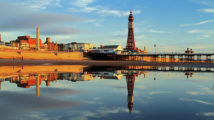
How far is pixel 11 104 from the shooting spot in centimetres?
654

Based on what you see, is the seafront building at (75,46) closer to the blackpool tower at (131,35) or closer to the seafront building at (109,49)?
the seafront building at (109,49)

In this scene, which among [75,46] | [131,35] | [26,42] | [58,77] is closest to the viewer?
[58,77]

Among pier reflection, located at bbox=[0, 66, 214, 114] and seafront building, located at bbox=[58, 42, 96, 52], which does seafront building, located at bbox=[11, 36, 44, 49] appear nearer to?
seafront building, located at bbox=[58, 42, 96, 52]

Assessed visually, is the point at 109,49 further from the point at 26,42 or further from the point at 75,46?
the point at 26,42

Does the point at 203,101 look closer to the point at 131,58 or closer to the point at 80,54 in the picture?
the point at 80,54

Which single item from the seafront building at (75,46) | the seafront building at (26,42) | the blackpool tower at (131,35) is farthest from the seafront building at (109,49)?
the seafront building at (26,42)

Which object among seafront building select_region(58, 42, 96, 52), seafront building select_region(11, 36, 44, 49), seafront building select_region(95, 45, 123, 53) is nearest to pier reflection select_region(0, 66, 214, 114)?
seafront building select_region(95, 45, 123, 53)

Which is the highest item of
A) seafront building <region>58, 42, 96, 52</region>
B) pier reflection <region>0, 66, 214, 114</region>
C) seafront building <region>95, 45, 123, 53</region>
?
seafront building <region>58, 42, 96, 52</region>

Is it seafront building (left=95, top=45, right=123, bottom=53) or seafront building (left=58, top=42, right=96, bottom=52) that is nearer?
seafront building (left=95, top=45, right=123, bottom=53)

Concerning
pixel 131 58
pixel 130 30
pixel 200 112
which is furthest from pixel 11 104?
pixel 130 30

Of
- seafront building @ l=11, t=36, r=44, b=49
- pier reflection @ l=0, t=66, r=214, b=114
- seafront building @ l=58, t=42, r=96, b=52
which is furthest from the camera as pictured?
seafront building @ l=58, t=42, r=96, b=52

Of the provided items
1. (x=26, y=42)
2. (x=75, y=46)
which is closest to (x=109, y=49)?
(x=75, y=46)

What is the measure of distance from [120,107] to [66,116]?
70.7 inches

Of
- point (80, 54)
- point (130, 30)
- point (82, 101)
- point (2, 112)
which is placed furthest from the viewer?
point (130, 30)
